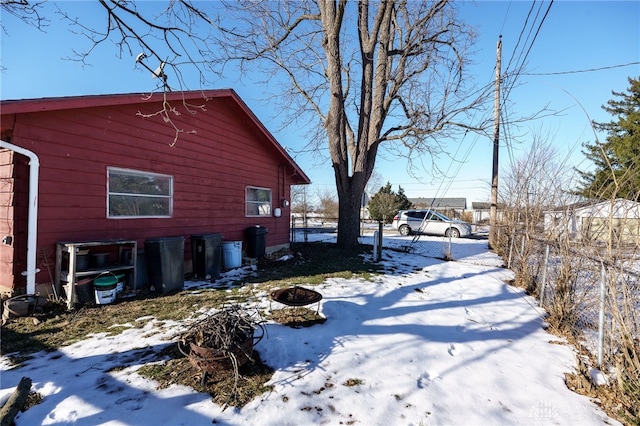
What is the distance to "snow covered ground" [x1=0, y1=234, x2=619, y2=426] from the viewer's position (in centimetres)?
219

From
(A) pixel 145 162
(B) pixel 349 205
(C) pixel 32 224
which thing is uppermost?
(A) pixel 145 162

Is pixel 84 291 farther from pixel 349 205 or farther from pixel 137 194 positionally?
pixel 349 205

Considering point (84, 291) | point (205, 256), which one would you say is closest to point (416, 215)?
point (205, 256)

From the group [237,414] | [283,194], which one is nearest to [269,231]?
[283,194]

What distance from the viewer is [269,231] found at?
10.3 m

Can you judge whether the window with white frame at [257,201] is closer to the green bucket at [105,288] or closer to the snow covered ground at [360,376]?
the green bucket at [105,288]

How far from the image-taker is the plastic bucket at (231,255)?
760 centimetres

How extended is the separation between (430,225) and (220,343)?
52.7 ft

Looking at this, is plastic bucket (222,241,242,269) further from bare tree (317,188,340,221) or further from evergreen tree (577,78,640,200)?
bare tree (317,188,340,221)

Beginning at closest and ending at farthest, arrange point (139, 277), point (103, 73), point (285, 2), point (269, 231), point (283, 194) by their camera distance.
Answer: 1. point (103, 73)
2. point (139, 277)
3. point (285, 2)
4. point (269, 231)
5. point (283, 194)

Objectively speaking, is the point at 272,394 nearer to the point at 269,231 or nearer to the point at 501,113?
the point at 269,231

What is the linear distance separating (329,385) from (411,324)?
1817 mm

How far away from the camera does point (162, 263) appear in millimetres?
5359

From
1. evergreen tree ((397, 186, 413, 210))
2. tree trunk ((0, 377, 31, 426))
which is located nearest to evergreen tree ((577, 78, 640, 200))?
tree trunk ((0, 377, 31, 426))
